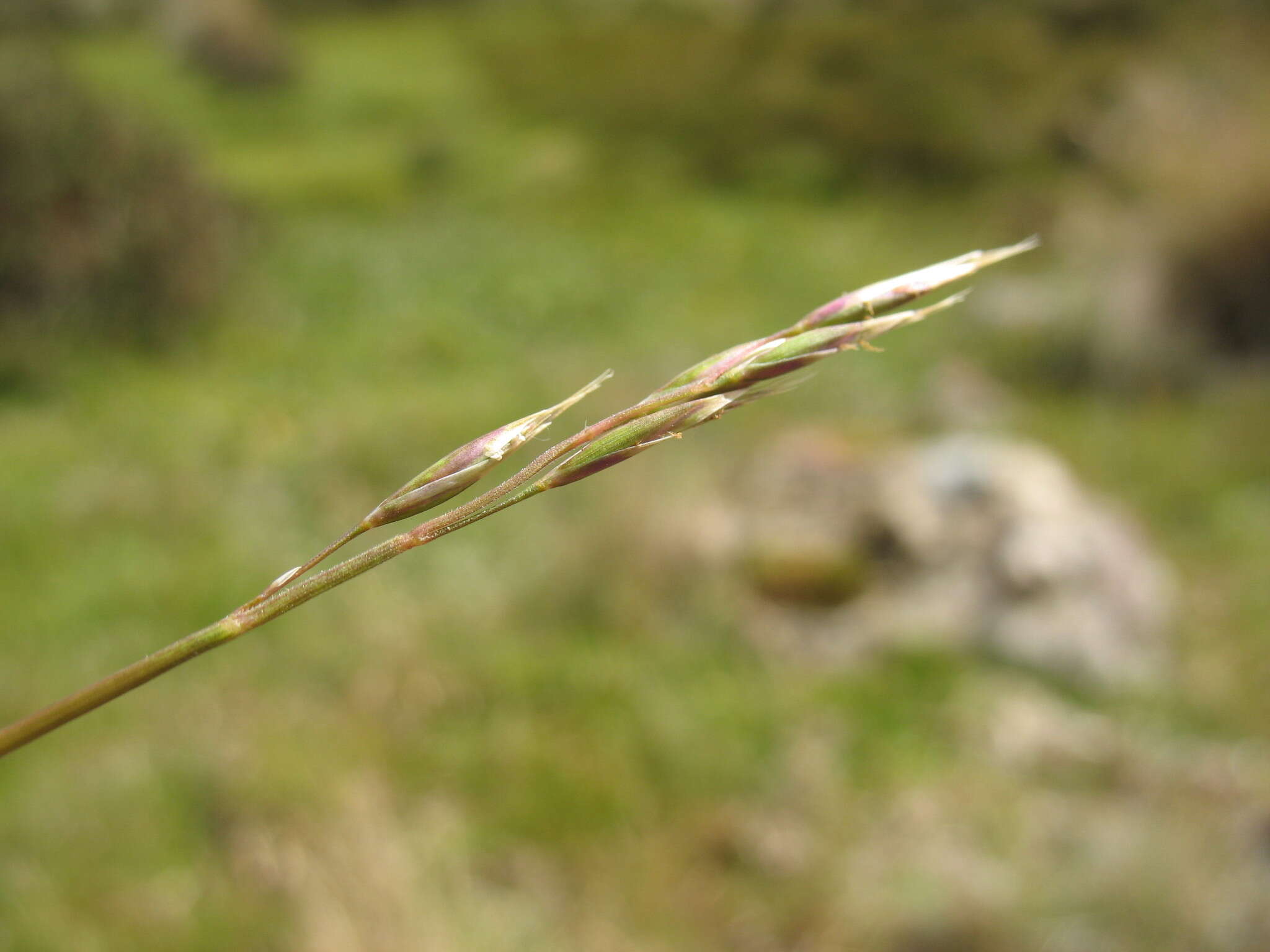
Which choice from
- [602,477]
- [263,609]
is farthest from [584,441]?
[602,477]

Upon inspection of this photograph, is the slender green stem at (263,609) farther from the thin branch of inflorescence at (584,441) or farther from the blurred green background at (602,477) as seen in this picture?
the blurred green background at (602,477)

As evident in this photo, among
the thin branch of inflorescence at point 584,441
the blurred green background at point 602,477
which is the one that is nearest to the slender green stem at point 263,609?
the thin branch of inflorescence at point 584,441

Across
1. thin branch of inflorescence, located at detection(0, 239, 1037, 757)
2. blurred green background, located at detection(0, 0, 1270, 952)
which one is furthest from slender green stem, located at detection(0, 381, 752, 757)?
blurred green background, located at detection(0, 0, 1270, 952)

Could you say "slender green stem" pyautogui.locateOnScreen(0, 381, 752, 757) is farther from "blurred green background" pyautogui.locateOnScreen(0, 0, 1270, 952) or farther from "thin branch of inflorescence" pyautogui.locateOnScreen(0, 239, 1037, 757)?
"blurred green background" pyautogui.locateOnScreen(0, 0, 1270, 952)

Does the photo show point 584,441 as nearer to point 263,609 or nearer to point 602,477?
point 263,609

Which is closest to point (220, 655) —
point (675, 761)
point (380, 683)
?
point (380, 683)

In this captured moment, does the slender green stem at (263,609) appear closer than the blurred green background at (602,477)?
Yes
